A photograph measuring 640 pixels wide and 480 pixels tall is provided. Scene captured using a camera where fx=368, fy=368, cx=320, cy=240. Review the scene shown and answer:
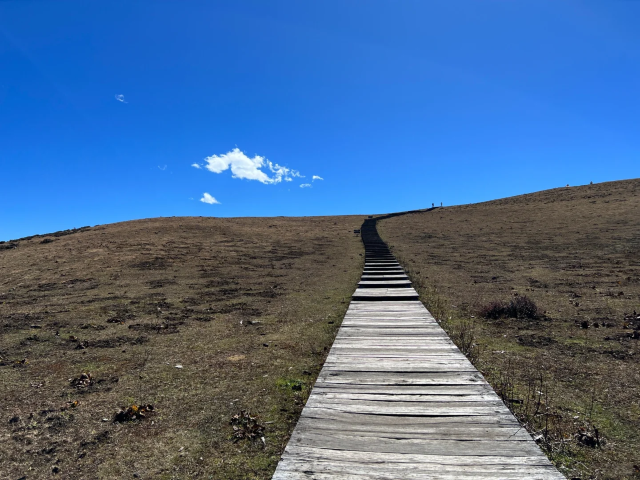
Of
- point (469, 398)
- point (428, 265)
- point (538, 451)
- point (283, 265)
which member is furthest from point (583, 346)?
point (283, 265)

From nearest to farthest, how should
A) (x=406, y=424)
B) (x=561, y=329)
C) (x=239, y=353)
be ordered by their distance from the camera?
1. (x=406, y=424)
2. (x=239, y=353)
3. (x=561, y=329)

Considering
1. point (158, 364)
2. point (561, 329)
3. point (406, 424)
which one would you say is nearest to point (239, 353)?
point (158, 364)

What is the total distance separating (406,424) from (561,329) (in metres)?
6.18

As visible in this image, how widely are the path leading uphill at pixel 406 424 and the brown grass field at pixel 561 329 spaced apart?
0.67m

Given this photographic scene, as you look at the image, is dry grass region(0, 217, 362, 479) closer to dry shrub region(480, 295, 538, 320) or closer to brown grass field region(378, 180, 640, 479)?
brown grass field region(378, 180, 640, 479)

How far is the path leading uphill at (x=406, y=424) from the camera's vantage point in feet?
10.2

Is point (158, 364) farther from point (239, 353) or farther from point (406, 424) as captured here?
point (406, 424)

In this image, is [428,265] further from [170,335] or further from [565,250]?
[170,335]

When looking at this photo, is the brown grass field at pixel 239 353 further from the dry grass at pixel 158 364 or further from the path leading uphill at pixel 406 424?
the path leading uphill at pixel 406 424

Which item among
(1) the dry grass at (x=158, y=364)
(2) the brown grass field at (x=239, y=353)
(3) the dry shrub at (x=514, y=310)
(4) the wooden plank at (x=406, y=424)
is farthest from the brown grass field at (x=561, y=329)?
(1) the dry grass at (x=158, y=364)

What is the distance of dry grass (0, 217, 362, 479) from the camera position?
4.01 metres

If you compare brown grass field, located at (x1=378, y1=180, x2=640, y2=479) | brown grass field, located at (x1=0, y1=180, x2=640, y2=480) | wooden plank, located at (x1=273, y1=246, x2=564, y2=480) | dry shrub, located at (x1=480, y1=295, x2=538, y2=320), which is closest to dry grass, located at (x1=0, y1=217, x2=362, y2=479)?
brown grass field, located at (x1=0, y1=180, x2=640, y2=480)

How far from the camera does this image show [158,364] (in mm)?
6613

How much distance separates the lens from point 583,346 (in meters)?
6.95
